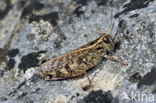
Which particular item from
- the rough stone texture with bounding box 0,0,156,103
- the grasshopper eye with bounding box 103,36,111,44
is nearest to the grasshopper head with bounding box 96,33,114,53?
the grasshopper eye with bounding box 103,36,111,44

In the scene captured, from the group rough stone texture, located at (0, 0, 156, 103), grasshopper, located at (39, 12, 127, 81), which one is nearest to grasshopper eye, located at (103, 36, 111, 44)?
grasshopper, located at (39, 12, 127, 81)

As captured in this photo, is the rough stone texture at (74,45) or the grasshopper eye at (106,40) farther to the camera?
the grasshopper eye at (106,40)

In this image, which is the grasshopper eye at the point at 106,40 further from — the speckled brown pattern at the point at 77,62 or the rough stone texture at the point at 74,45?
the rough stone texture at the point at 74,45

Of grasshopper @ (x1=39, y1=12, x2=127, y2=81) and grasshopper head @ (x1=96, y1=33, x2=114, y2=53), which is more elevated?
grasshopper head @ (x1=96, y1=33, x2=114, y2=53)

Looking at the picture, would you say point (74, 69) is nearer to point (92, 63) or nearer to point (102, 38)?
point (92, 63)

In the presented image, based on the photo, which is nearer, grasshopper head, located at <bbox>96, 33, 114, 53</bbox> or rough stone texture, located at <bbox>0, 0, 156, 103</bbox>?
rough stone texture, located at <bbox>0, 0, 156, 103</bbox>

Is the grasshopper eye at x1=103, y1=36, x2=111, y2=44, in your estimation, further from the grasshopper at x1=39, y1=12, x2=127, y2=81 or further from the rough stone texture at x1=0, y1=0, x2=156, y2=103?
the rough stone texture at x1=0, y1=0, x2=156, y2=103

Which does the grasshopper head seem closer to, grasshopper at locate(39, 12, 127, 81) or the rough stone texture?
grasshopper at locate(39, 12, 127, 81)

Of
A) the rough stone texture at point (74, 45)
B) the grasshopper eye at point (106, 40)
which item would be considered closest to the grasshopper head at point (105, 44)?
the grasshopper eye at point (106, 40)

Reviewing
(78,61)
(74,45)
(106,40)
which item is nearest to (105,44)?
(106,40)

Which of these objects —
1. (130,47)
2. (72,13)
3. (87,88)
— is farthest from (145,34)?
(72,13)
